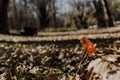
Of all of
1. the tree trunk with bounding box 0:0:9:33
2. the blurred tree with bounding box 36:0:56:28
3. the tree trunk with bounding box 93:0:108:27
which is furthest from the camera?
the blurred tree with bounding box 36:0:56:28

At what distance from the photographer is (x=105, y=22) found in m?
31.7

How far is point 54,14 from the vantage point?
221 feet

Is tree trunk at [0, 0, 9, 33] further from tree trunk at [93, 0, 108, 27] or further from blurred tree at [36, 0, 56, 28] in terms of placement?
blurred tree at [36, 0, 56, 28]

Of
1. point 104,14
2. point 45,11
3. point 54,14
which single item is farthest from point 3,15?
point 54,14

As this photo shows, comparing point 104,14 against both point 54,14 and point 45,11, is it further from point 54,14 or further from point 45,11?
point 54,14

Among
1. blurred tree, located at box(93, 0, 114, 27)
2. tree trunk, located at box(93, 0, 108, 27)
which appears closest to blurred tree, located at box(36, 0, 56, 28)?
tree trunk, located at box(93, 0, 108, 27)

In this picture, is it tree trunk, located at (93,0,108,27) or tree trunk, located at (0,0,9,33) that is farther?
tree trunk, located at (93,0,108,27)

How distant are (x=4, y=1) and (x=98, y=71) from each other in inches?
906

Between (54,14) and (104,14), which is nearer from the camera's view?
(104,14)

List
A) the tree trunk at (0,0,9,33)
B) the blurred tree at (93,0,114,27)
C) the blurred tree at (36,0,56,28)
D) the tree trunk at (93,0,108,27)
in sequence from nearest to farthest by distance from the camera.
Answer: the tree trunk at (0,0,9,33)
the blurred tree at (93,0,114,27)
the tree trunk at (93,0,108,27)
the blurred tree at (36,0,56,28)

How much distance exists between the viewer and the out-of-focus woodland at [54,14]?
25.9 metres

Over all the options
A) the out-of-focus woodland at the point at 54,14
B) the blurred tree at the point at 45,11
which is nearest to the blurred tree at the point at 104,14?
the out-of-focus woodland at the point at 54,14

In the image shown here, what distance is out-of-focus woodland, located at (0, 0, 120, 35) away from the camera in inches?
1021

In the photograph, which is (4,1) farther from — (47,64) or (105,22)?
(47,64)
